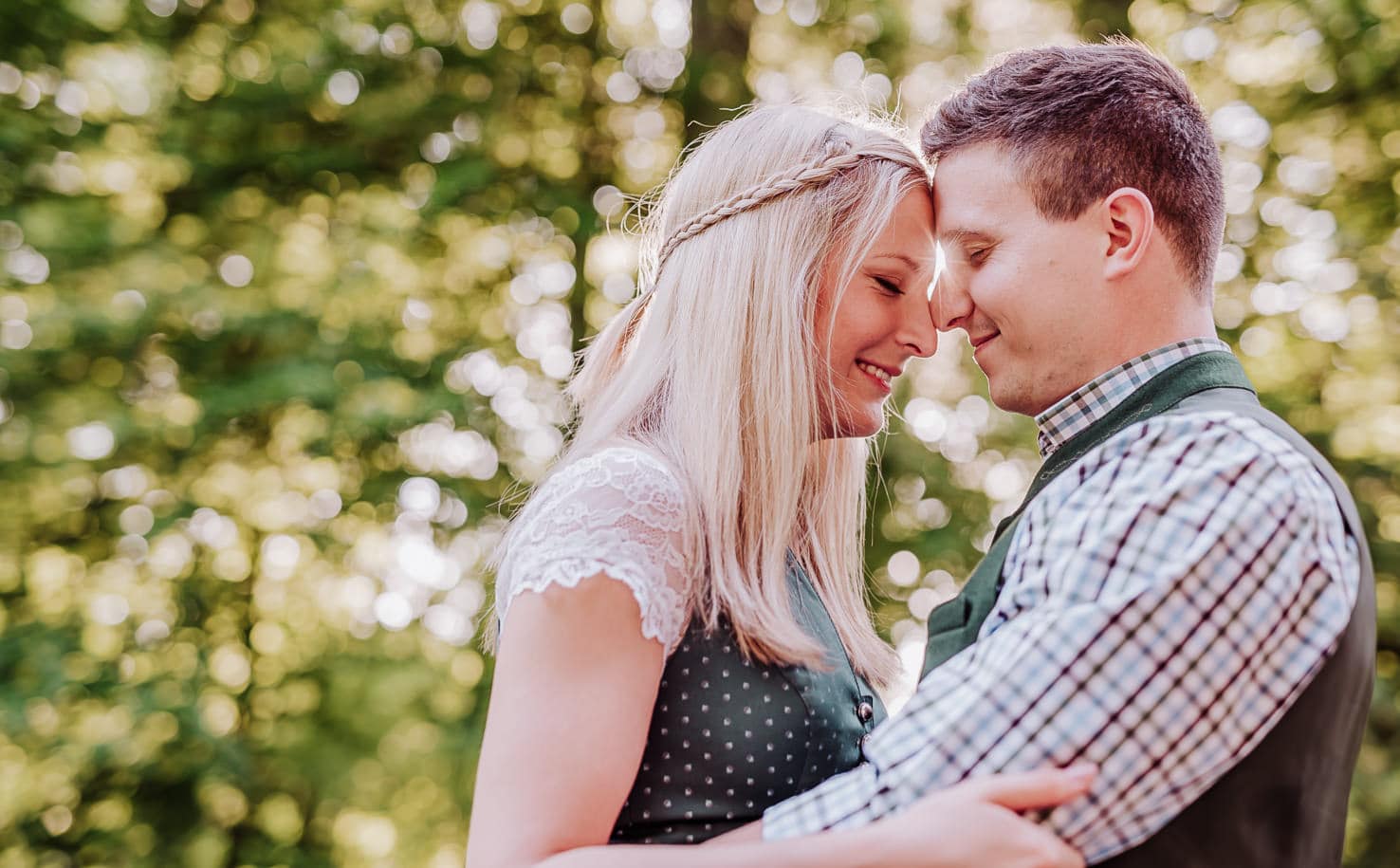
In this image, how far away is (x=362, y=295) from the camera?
18.2 ft

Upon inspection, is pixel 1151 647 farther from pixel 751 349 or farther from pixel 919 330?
pixel 919 330

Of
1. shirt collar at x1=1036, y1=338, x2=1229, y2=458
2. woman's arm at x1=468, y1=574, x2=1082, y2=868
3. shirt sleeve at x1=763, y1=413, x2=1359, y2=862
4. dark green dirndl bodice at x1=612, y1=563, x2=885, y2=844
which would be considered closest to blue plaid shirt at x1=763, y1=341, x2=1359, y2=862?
shirt sleeve at x1=763, y1=413, x2=1359, y2=862

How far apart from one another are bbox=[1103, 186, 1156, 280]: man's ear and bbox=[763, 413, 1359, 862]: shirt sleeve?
580 mm

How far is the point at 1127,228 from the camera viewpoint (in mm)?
1999

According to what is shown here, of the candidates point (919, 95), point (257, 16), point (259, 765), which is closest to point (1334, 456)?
point (919, 95)

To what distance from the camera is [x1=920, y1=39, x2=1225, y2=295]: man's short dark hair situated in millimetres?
2027

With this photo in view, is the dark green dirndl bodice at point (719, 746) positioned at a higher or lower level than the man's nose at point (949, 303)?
lower

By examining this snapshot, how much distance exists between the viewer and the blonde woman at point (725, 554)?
1551 millimetres

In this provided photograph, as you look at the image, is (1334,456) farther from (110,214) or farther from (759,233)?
(110,214)

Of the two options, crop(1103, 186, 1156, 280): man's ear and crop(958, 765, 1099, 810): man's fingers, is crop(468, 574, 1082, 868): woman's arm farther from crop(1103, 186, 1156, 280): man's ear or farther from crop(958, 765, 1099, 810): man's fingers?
crop(1103, 186, 1156, 280): man's ear

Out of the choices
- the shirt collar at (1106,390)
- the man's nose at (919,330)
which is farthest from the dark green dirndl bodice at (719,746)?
the man's nose at (919,330)

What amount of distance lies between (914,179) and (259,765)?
470 cm

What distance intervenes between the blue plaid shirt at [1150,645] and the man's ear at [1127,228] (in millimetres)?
571

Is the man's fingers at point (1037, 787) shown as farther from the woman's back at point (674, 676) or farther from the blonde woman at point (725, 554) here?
the woman's back at point (674, 676)
